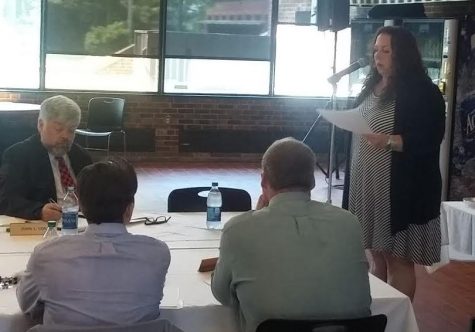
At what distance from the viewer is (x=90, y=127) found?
9.70 m

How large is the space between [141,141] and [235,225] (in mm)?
8428

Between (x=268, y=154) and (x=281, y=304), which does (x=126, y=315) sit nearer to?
(x=281, y=304)

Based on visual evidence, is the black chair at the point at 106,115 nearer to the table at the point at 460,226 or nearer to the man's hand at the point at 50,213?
the table at the point at 460,226

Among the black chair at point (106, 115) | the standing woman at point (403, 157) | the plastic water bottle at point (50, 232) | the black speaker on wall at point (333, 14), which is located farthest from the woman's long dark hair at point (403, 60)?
the black chair at point (106, 115)

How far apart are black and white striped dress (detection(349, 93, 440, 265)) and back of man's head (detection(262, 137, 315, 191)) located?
139 centimetres

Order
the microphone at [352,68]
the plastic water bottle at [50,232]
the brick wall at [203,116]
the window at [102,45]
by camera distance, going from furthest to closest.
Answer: the brick wall at [203,116], the window at [102,45], the microphone at [352,68], the plastic water bottle at [50,232]

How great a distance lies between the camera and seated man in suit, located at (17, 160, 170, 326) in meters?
1.93

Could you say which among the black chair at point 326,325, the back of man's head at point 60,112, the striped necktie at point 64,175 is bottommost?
the black chair at point 326,325

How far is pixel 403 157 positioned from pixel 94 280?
1920mm

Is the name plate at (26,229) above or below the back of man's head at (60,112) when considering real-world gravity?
below

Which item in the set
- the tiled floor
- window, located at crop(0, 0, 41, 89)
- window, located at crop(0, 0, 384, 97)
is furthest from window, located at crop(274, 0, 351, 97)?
window, located at crop(0, 0, 41, 89)

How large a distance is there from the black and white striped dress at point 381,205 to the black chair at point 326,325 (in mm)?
1517

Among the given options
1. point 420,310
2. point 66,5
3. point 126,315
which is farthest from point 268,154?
point 66,5

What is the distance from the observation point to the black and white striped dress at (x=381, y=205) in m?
3.49
